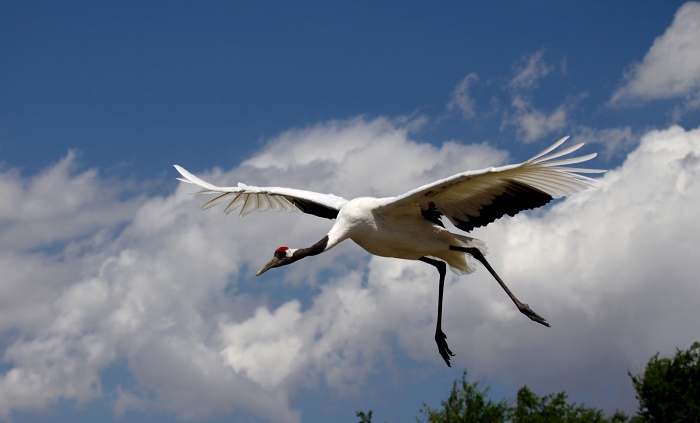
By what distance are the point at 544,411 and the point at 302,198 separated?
3072 centimetres

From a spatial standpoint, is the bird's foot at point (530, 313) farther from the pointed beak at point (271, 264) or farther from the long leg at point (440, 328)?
the pointed beak at point (271, 264)

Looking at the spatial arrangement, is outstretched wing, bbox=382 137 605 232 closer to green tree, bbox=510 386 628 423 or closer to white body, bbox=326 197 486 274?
white body, bbox=326 197 486 274

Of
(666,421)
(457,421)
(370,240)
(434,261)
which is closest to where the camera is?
(370,240)

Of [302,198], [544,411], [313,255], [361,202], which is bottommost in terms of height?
[313,255]

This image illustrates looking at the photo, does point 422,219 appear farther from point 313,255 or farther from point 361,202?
point 313,255

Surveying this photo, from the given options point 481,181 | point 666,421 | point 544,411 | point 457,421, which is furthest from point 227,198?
point 666,421

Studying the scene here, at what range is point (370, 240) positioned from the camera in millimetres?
11602

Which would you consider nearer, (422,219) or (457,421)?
(422,219)

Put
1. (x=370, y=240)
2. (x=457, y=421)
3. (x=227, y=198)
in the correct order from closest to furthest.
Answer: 1. (x=370, y=240)
2. (x=227, y=198)
3. (x=457, y=421)

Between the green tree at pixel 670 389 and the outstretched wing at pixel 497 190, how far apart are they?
3298 cm

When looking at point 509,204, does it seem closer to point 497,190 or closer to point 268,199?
point 497,190

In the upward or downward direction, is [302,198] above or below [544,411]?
below

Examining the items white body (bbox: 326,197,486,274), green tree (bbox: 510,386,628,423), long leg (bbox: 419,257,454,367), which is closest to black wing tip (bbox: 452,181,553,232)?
white body (bbox: 326,197,486,274)

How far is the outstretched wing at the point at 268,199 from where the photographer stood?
44.4ft
